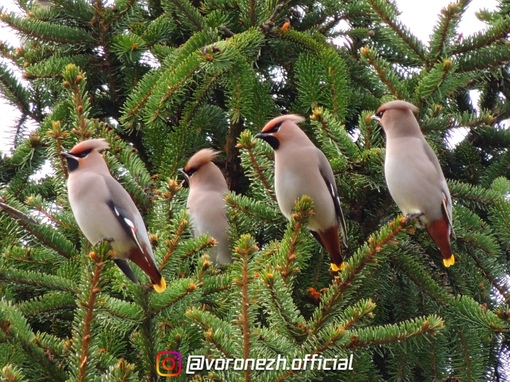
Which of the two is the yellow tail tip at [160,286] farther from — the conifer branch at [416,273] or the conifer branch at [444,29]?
the conifer branch at [444,29]

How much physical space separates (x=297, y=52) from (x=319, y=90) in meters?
0.33

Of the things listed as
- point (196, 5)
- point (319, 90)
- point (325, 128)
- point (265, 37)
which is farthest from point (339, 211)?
point (196, 5)

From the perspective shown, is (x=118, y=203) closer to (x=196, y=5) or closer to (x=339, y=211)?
(x=339, y=211)

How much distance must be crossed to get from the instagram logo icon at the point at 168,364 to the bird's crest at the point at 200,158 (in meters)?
1.80

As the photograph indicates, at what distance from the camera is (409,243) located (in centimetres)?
334

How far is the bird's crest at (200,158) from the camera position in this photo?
3996 mm

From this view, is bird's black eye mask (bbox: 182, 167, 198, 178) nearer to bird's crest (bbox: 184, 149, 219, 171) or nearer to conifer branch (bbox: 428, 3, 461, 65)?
bird's crest (bbox: 184, 149, 219, 171)

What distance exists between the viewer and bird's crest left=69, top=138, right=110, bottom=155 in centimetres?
305

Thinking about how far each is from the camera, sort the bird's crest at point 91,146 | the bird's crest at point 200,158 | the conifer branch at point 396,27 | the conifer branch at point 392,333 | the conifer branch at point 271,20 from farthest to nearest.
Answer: the bird's crest at point 200,158
the conifer branch at point 271,20
the conifer branch at point 396,27
the bird's crest at point 91,146
the conifer branch at point 392,333

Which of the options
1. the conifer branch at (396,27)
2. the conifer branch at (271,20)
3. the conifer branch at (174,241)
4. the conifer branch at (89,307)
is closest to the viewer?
the conifer branch at (89,307)

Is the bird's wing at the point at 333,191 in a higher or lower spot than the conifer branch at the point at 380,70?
lower

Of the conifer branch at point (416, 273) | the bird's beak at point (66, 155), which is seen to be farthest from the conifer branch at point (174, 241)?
the conifer branch at point (416, 273)

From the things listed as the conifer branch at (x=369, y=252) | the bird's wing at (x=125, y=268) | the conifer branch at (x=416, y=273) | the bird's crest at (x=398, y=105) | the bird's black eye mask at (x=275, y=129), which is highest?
the bird's crest at (x=398, y=105)

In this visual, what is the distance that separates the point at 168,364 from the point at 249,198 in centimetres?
124
